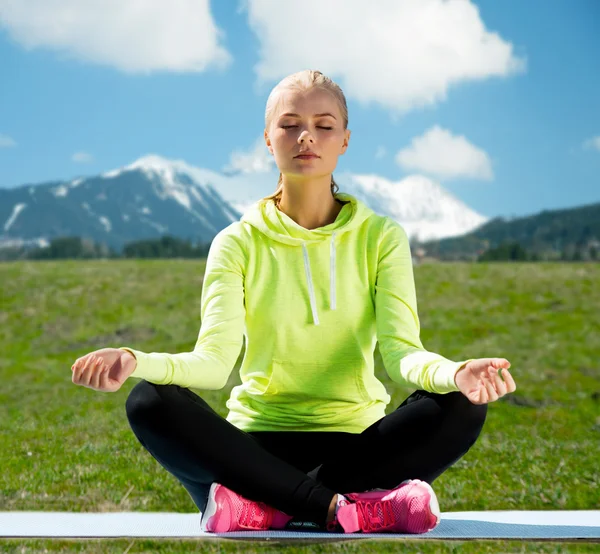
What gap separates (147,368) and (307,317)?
0.99 meters

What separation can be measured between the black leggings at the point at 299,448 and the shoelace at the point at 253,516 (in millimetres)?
90

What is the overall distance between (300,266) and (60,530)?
194 centimetres

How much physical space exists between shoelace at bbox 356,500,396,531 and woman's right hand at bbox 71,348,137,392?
136cm

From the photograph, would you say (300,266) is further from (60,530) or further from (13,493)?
(13,493)

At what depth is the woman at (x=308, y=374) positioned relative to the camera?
383cm

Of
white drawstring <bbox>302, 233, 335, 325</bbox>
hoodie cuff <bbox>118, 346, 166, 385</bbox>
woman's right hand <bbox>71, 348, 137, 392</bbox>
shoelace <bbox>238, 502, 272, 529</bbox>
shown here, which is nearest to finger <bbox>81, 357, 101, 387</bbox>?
woman's right hand <bbox>71, 348, 137, 392</bbox>

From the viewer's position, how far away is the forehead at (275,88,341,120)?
4.13 m

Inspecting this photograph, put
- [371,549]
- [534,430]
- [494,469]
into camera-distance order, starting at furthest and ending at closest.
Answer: [534,430] < [494,469] < [371,549]

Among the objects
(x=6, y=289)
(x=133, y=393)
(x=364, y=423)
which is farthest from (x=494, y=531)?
(x=6, y=289)

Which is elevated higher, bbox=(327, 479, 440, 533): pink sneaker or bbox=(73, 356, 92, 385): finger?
bbox=(73, 356, 92, 385): finger

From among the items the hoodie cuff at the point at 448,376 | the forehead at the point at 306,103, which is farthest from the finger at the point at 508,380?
the forehead at the point at 306,103

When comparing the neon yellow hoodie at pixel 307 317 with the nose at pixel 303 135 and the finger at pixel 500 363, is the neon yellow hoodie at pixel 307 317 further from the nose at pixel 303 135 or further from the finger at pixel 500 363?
the finger at pixel 500 363

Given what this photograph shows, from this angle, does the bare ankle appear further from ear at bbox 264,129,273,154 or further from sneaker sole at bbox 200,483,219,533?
ear at bbox 264,129,273,154

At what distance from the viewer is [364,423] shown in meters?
4.28
